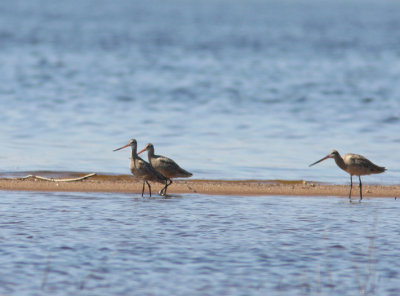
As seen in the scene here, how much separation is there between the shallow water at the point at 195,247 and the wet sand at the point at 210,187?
114 centimetres

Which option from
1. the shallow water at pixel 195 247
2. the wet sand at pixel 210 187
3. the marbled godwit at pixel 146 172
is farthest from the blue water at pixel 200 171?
the wet sand at pixel 210 187

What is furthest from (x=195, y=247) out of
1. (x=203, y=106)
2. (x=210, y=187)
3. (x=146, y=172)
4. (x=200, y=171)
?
(x=203, y=106)

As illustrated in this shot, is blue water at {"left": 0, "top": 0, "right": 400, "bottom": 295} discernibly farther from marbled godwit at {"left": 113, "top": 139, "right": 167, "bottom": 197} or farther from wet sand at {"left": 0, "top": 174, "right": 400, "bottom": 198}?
wet sand at {"left": 0, "top": 174, "right": 400, "bottom": 198}

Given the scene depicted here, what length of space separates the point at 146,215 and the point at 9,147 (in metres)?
8.96

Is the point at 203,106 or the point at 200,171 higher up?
the point at 203,106

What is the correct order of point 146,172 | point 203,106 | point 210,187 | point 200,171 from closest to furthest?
1. point 146,172
2. point 210,187
3. point 200,171
4. point 203,106

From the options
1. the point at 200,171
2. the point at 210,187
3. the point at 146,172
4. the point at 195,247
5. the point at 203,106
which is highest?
the point at 203,106

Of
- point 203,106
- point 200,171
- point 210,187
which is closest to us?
point 210,187

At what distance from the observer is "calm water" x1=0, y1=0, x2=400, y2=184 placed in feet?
70.5

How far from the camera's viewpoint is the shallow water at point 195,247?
10.2 m

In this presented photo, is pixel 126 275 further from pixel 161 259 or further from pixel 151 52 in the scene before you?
pixel 151 52

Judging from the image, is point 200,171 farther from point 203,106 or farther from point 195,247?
point 203,106

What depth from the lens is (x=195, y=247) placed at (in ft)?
39.0

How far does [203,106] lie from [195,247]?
22.7 metres
